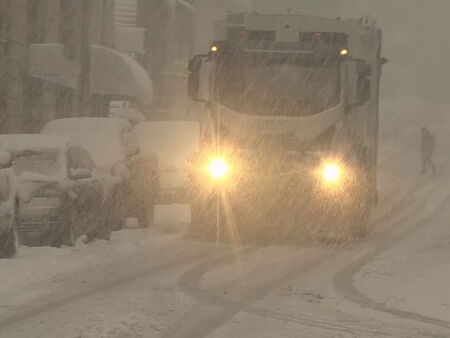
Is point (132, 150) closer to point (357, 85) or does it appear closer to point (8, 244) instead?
point (357, 85)

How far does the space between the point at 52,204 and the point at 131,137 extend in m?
4.87

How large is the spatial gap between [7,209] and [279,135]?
15.1ft

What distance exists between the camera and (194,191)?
1395 cm

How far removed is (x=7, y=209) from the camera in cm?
1079

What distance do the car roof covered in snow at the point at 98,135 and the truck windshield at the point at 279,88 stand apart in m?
2.18

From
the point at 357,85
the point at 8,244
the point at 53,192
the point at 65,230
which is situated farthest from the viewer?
the point at 357,85

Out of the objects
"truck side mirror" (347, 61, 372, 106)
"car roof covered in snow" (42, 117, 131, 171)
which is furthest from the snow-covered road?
"truck side mirror" (347, 61, 372, 106)

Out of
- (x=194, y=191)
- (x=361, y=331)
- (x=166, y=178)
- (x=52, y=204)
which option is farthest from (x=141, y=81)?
(x=361, y=331)

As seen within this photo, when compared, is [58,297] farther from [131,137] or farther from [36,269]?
[131,137]

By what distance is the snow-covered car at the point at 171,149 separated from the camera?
17609mm

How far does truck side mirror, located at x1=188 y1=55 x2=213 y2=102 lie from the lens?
559 inches

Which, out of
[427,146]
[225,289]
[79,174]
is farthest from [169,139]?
[427,146]

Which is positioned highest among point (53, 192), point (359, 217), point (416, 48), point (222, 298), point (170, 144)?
point (416, 48)

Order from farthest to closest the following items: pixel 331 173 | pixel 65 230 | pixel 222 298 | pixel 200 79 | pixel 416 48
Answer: pixel 416 48
pixel 200 79
pixel 331 173
pixel 65 230
pixel 222 298
